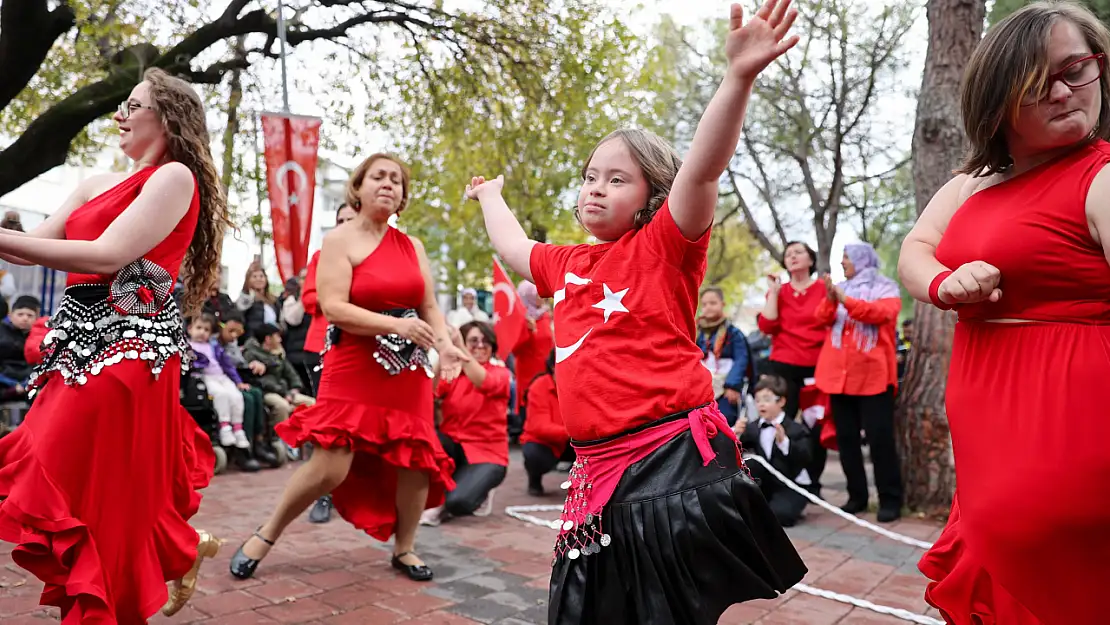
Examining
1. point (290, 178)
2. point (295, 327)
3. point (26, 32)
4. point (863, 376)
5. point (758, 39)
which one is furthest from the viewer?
point (26, 32)

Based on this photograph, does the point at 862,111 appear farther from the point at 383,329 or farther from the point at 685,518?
the point at 685,518

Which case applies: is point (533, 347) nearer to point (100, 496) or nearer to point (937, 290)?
point (100, 496)

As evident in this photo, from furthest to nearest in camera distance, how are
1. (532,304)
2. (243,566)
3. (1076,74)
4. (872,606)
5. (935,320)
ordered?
(532,304) < (935,320) < (243,566) < (872,606) < (1076,74)

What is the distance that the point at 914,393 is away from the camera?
614 centimetres

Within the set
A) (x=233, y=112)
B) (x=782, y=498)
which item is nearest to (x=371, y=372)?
(x=782, y=498)

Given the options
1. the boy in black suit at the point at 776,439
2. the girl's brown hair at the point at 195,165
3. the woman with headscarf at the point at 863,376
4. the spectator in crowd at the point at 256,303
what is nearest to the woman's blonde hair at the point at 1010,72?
the girl's brown hair at the point at 195,165

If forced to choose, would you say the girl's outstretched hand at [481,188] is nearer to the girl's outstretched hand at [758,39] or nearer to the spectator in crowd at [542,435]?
the girl's outstretched hand at [758,39]

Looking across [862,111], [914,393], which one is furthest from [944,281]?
[862,111]

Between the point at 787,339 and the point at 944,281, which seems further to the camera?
the point at 787,339

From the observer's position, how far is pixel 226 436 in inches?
305

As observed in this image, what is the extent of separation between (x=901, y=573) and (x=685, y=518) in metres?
3.07

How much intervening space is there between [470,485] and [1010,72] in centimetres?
456

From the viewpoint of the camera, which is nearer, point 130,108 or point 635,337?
point 635,337

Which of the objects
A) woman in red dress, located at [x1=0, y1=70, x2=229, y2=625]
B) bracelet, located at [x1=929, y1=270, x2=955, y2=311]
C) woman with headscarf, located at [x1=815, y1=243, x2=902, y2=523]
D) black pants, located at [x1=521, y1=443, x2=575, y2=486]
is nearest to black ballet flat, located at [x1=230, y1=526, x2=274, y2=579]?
woman in red dress, located at [x1=0, y1=70, x2=229, y2=625]
